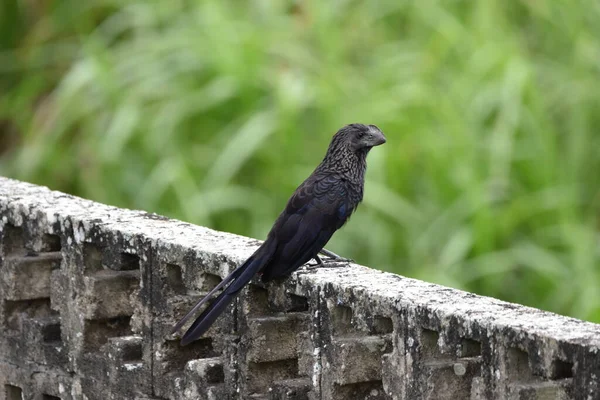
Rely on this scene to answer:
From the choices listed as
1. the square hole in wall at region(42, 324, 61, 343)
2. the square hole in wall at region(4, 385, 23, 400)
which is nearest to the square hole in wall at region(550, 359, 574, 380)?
the square hole in wall at region(42, 324, 61, 343)

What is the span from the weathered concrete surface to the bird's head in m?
0.52

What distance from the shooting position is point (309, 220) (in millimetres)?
3488

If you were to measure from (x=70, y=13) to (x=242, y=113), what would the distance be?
6.72ft

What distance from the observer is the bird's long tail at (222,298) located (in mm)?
3031

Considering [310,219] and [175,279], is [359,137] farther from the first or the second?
[175,279]

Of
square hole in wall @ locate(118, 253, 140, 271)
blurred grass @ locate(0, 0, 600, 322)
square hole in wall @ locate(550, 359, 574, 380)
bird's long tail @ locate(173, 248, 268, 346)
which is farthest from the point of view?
blurred grass @ locate(0, 0, 600, 322)

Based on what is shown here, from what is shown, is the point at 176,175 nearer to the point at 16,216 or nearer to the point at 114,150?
the point at 114,150

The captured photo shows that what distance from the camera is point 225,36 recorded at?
7652mm

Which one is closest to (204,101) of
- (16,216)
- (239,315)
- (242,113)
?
(242,113)

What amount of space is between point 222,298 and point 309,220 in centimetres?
54

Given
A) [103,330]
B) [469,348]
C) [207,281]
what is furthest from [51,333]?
[469,348]

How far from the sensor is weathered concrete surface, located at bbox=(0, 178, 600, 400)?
2.48 m

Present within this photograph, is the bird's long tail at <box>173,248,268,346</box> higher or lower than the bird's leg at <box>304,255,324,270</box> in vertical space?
lower

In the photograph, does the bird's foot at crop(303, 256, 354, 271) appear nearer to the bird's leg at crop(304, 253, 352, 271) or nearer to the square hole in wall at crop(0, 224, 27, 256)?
the bird's leg at crop(304, 253, 352, 271)
